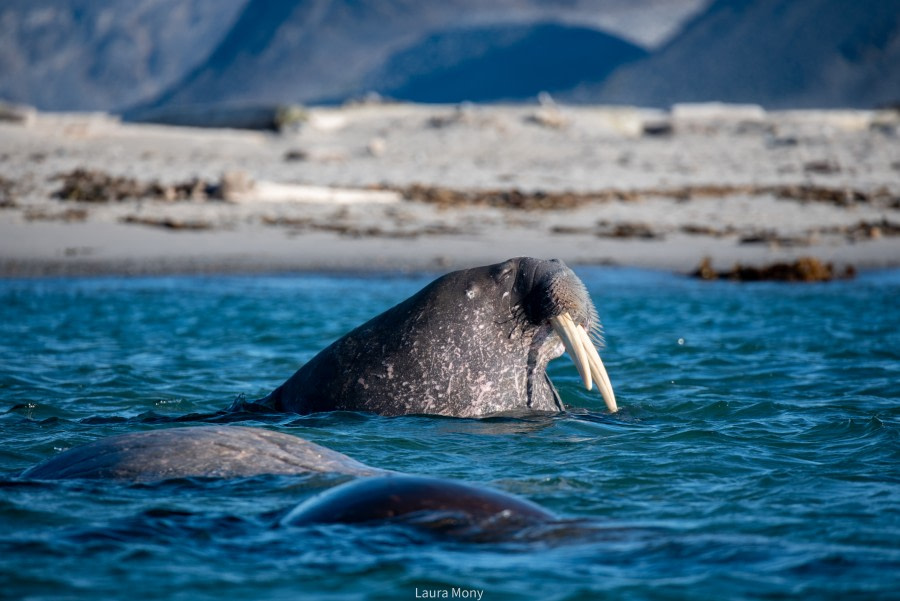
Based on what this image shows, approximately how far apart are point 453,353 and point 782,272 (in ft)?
28.4

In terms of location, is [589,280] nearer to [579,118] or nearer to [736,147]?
[736,147]

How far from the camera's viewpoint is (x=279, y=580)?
3910 millimetres

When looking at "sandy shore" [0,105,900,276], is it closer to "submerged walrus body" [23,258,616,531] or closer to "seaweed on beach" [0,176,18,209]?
"seaweed on beach" [0,176,18,209]

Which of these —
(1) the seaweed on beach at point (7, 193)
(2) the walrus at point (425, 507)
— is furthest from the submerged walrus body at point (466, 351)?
(1) the seaweed on beach at point (7, 193)

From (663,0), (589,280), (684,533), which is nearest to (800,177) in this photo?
(589,280)

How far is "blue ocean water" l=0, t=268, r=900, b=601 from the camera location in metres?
3.95

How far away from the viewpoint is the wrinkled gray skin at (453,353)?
648 cm

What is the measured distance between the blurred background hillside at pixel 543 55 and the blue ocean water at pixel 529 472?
55.2 m

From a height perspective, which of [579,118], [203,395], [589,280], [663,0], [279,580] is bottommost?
[279,580]

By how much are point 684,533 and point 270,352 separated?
606 centimetres

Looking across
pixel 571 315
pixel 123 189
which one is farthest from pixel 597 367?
pixel 123 189

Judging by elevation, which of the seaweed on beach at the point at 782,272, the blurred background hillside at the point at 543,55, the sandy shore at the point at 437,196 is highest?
the blurred background hillside at the point at 543,55

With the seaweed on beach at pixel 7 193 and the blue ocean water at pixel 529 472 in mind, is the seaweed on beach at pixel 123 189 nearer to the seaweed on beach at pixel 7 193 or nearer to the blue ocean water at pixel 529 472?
the seaweed on beach at pixel 7 193

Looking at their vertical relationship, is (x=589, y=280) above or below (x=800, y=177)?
below
